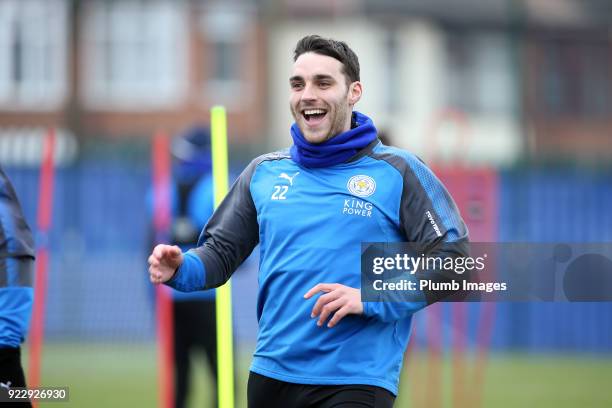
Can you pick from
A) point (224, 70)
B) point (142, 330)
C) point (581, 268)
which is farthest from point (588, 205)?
point (224, 70)

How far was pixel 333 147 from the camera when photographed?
4.37m

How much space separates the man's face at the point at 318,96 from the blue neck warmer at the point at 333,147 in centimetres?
3

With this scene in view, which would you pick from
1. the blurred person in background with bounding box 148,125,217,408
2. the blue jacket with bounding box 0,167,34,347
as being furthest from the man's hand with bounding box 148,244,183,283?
the blurred person in background with bounding box 148,125,217,408

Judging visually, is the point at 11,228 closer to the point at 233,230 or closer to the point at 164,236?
the point at 233,230

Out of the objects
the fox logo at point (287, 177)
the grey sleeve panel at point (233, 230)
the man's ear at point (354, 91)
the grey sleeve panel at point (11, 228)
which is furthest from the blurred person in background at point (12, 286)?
the man's ear at point (354, 91)

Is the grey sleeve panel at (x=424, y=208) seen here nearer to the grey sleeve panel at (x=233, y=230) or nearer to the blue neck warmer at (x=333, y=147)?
the blue neck warmer at (x=333, y=147)

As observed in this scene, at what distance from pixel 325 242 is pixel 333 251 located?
50 mm

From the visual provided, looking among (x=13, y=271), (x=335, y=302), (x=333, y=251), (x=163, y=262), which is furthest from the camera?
(x=13, y=271)

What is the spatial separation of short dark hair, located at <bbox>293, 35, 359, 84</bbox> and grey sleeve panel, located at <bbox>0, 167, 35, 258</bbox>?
4.78ft

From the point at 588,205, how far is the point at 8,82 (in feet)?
61.9

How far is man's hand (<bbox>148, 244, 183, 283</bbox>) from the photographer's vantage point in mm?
4129

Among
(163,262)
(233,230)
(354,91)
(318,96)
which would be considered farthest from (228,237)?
(354,91)

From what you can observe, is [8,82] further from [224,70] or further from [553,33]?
[553,33]

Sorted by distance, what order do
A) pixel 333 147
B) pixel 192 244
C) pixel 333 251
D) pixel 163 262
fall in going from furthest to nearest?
pixel 192 244 < pixel 333 147 < pixel 333 251 < pixel 163 262
